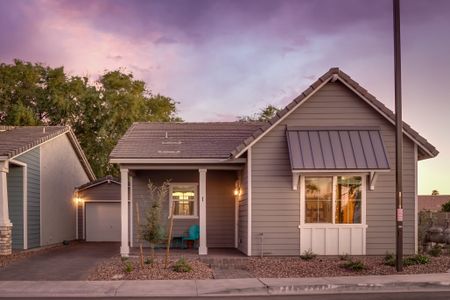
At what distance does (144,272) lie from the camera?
15.4 m

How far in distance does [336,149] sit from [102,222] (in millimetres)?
16422

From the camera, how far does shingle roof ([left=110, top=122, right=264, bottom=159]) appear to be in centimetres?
1980

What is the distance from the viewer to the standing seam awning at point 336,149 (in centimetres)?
1725

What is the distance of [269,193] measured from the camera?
59.7ft

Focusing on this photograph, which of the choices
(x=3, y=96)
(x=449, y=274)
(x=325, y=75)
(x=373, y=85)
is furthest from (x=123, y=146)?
(x=3, y=96)

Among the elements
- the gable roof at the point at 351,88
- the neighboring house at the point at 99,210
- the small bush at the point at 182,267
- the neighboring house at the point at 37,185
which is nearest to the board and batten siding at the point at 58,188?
the neighboring house at the point at 37,185

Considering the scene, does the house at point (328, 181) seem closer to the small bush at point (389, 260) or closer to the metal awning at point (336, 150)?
the metal awning at point (336, 150)

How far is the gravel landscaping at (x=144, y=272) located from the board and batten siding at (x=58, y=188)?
9.54m

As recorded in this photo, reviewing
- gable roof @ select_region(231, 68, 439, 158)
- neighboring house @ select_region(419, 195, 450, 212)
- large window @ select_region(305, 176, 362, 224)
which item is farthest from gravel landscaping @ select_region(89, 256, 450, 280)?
neighboring house @ select_region(419, 195, 450, 212)

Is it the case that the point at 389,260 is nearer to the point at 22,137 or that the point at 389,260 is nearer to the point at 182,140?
the point at 182,140

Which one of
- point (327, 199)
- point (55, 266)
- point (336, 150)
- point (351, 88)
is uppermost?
point (351, 88)

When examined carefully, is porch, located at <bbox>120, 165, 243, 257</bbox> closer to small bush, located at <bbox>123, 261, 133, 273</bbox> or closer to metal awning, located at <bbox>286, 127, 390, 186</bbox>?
metal awning, located at <bbox>286, 127, 390, 186</bbox>

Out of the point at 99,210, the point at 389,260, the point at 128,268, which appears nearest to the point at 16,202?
the point at 99,210

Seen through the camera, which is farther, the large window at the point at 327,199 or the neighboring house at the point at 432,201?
the neighboring house at the point at 432,201
